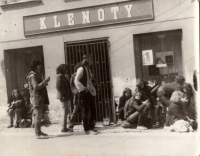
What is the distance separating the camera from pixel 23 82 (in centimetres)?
533

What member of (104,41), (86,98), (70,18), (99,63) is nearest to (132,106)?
(86,98)

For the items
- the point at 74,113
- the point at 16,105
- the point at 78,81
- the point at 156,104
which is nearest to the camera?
the point at 156,104

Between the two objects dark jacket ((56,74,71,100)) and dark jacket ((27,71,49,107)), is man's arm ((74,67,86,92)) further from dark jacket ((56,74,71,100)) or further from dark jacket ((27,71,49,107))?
dark jacket ((27,71,49,107))

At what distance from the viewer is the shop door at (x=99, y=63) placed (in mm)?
5141

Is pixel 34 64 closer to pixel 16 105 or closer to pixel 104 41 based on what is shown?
pixel 16 105

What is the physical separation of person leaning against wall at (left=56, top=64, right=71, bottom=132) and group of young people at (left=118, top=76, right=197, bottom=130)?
91cm

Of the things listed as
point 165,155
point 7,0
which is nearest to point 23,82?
point 7,0

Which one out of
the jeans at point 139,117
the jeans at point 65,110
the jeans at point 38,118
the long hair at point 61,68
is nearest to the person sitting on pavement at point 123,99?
the jeans at point 139,117

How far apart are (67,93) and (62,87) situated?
0.44 ft

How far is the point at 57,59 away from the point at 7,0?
1337 mm

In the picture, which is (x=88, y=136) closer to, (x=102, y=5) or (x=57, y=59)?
(x=57, y=59)

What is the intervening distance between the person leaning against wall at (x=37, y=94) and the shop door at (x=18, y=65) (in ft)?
0.56

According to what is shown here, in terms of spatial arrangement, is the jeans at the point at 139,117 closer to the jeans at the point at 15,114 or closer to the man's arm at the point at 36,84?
the man's arm at the point at 36,84

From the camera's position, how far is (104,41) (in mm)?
5109
